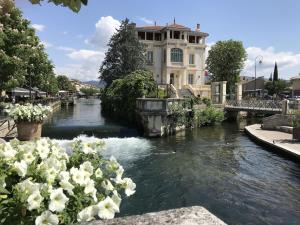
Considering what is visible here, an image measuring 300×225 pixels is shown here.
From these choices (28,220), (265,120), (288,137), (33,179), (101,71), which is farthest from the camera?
(101,71)

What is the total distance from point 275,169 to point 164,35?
4575 cm

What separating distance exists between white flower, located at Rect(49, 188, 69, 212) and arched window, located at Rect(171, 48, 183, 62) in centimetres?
5637

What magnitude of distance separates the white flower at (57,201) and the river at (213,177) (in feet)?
26.2

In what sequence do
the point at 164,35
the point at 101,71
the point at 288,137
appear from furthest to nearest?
1. the point at 164,35
2. the point at 101,71
3. the point at 288,137

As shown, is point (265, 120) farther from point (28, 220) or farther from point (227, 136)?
point (28, 220)

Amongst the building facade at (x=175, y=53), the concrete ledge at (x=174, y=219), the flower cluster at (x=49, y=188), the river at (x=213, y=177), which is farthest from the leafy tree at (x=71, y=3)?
the building facade at (x=175, y=53)

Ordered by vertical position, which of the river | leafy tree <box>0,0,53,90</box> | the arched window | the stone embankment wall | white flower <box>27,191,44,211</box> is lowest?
the river

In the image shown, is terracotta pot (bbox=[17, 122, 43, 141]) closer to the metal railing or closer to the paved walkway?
the paved walkway

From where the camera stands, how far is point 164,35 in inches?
2345

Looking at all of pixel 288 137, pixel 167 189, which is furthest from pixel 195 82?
pixel 167 189

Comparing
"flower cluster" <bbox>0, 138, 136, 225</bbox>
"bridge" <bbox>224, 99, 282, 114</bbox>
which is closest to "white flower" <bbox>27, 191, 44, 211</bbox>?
"flower cluster" <bbox>0, 138, 136, 225</bbox>

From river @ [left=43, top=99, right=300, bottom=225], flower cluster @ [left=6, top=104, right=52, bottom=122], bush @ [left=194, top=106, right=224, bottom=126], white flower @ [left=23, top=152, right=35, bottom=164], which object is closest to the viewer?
white flower @ [left=23, top=152, right=35, bottom=164]

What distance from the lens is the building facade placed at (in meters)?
58.1

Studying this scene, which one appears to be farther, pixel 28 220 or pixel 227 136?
pixel 227 136
